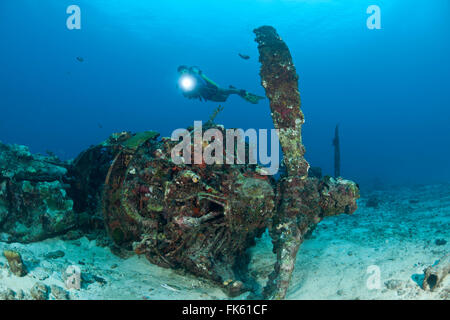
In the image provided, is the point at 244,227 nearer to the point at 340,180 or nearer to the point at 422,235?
the point at 340,180

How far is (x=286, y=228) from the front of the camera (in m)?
3.98

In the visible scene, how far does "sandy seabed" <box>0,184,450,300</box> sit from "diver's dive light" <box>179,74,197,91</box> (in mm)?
5872

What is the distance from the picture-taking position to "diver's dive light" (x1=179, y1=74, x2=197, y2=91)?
8.75 m

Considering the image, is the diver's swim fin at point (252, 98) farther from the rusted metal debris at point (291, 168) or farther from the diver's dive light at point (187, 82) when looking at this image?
the diver's dive light at point (187, 82)

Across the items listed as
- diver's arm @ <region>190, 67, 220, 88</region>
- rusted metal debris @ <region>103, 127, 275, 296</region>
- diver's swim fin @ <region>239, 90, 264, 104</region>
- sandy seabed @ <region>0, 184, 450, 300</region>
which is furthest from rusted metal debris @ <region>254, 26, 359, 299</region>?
diver's arm @ <region>190, 67, 220, 88</region>

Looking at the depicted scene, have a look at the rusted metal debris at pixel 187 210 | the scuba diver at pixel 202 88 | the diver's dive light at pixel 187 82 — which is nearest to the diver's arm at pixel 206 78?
the scuba diver at pixel 202 88

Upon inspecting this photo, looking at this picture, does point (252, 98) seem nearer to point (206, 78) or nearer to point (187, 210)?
point (206, 78)

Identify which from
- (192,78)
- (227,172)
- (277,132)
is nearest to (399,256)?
(277,132)

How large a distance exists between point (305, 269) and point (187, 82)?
7321 mm

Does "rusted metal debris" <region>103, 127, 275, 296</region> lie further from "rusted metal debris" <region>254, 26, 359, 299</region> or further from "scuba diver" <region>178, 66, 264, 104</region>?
"scuba diver" <region>178, 66, 264, 104</region>

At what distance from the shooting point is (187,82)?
9.05 meters

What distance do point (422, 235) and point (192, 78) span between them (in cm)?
790

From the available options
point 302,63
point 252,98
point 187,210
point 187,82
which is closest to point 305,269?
point 187,210

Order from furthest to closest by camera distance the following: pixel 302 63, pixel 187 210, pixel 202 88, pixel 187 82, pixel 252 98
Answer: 1. pixel 302 63
2. pixel 187 82
3. pixel 202 88
4. pixel 252 98
5. pixel 187 210
